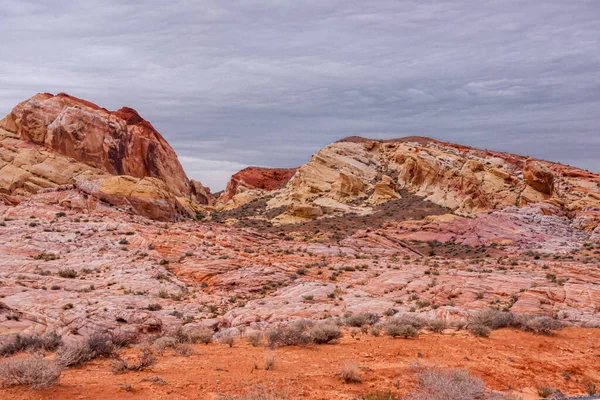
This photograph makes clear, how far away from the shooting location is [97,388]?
780 cm

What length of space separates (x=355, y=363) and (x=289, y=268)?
45.0 ft

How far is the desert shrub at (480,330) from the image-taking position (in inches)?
525

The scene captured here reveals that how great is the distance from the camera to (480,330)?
526 inches

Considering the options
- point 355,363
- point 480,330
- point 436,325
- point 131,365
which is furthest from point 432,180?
point 131,365

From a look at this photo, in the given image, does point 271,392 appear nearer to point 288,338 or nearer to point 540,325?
point 288,338

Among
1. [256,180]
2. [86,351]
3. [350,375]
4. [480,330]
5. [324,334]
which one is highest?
[256,180]

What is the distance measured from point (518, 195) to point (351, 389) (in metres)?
52.0

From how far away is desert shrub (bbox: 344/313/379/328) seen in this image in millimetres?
14312

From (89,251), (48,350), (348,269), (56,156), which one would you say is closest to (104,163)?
(56,156)

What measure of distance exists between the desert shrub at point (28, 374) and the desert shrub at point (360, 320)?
9103 mm

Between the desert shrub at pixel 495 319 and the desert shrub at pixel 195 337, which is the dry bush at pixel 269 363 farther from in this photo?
the desert shrub at pixel 495 319

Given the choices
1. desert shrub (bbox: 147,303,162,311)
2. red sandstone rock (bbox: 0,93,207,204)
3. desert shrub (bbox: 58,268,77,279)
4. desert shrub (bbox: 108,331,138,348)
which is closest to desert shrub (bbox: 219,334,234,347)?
desert shrub (bbox: 108,331,138,348)

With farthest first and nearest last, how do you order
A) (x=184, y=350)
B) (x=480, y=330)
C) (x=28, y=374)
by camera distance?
1. (x=480, y=330)
2. (x=184, y=350)
3. (x=28, y=374)

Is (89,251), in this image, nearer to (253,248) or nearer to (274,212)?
(253,248)
